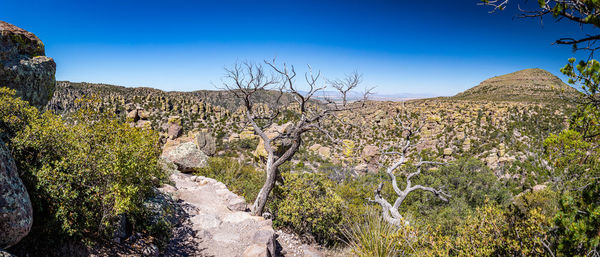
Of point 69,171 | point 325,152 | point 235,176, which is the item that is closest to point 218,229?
point 69,171

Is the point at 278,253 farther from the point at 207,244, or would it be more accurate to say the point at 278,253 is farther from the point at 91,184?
the point at 91,184

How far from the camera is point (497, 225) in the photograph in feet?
13.7

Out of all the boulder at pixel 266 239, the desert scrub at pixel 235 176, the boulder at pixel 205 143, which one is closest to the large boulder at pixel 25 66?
the boulder at pixel 266 239

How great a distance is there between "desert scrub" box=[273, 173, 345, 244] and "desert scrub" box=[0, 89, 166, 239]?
15.2ft

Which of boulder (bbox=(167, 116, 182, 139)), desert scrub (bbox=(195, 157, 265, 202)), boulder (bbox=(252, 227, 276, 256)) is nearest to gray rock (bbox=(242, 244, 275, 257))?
boulder (bbox=(252, 227, 276, 256))

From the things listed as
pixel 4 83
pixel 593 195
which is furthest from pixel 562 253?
pixel 4 83

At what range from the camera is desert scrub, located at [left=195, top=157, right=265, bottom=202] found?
11156 mm

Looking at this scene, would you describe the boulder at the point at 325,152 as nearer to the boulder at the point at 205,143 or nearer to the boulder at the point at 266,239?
the boulder at the point at 205,143

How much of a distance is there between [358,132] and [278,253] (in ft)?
85.9

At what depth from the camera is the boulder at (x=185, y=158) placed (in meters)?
13.3

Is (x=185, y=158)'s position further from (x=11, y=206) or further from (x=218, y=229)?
(x=11, y=206)

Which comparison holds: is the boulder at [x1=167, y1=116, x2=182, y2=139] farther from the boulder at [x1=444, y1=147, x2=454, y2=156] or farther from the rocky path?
the boulder at [x1=444, y1=147, x2=454, y2=156]

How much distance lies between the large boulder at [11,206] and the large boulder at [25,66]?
114 inches

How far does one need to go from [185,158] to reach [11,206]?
1113 centimetres
